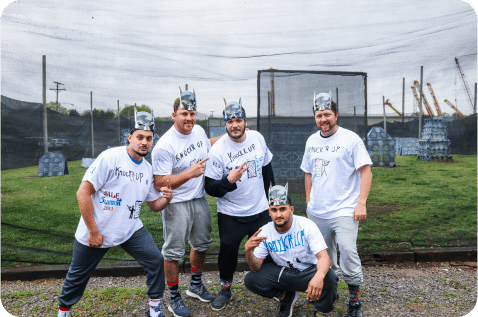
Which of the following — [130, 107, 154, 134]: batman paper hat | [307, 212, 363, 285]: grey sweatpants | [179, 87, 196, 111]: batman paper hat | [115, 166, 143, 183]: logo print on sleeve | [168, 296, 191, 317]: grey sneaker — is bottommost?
[168, 296, 191, 317]: grey sneaker

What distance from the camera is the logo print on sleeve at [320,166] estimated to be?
10.7 ft

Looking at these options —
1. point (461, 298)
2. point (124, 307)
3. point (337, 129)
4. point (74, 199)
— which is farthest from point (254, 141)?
point (74, 199)

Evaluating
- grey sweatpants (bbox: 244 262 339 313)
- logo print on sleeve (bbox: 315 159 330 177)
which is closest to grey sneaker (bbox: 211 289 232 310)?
grey sweatpants (bbox: 244 262 339 313)

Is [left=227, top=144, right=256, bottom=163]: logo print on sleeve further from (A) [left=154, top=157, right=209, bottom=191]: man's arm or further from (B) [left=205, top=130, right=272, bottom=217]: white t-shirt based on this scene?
(A) [left=154, top=157, right=209, bottom=191]: man's arm

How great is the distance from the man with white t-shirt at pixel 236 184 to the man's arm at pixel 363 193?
928 mm

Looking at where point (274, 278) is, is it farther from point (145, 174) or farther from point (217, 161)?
point (145, 174)

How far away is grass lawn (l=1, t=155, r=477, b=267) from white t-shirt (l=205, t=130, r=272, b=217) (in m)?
2.21

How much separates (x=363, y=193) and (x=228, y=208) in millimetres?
1360

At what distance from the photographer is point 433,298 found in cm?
362

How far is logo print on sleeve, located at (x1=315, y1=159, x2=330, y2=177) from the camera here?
10.7ft

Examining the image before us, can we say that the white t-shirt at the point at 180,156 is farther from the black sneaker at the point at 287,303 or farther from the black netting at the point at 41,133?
the black netting at the point at 41,133

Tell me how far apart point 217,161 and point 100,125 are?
1262cm

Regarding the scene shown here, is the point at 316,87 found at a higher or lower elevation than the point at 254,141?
higher

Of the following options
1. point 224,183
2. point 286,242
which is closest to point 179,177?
point 224,183
